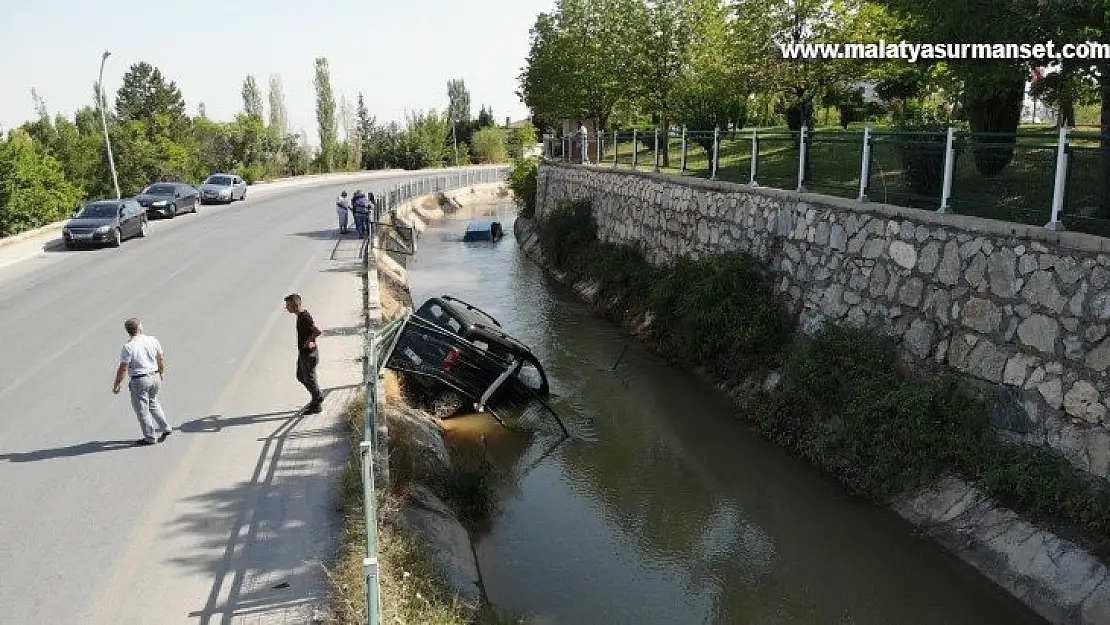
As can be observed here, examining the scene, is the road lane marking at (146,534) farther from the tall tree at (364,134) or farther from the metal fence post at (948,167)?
the tall tree at (364,134)

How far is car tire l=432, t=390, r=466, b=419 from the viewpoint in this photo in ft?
41.5

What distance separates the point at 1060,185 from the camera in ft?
29.5

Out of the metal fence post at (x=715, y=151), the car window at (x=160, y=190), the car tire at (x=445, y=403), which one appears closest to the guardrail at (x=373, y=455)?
→ the car tire at (x=445, y=403)

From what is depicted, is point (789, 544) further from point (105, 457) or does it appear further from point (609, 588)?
point (105, 457)

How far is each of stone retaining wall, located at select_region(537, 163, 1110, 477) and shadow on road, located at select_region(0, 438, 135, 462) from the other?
380 inches

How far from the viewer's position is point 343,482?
822cm

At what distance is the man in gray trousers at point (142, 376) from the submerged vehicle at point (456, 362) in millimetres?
3544

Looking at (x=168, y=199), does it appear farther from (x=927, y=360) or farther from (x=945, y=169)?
(x=927, y=360)

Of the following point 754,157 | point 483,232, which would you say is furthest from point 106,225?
point 754,157

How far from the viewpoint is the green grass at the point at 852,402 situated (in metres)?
8.45

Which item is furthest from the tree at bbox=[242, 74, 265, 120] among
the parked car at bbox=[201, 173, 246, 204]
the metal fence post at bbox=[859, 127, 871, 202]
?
the metal fence post at bbox=[859, 127, 871, 202]

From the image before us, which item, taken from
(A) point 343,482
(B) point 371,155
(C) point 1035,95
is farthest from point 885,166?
(B) point 371,155

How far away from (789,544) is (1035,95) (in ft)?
28.4

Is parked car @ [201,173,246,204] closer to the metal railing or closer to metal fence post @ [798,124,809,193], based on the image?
the metal railing
